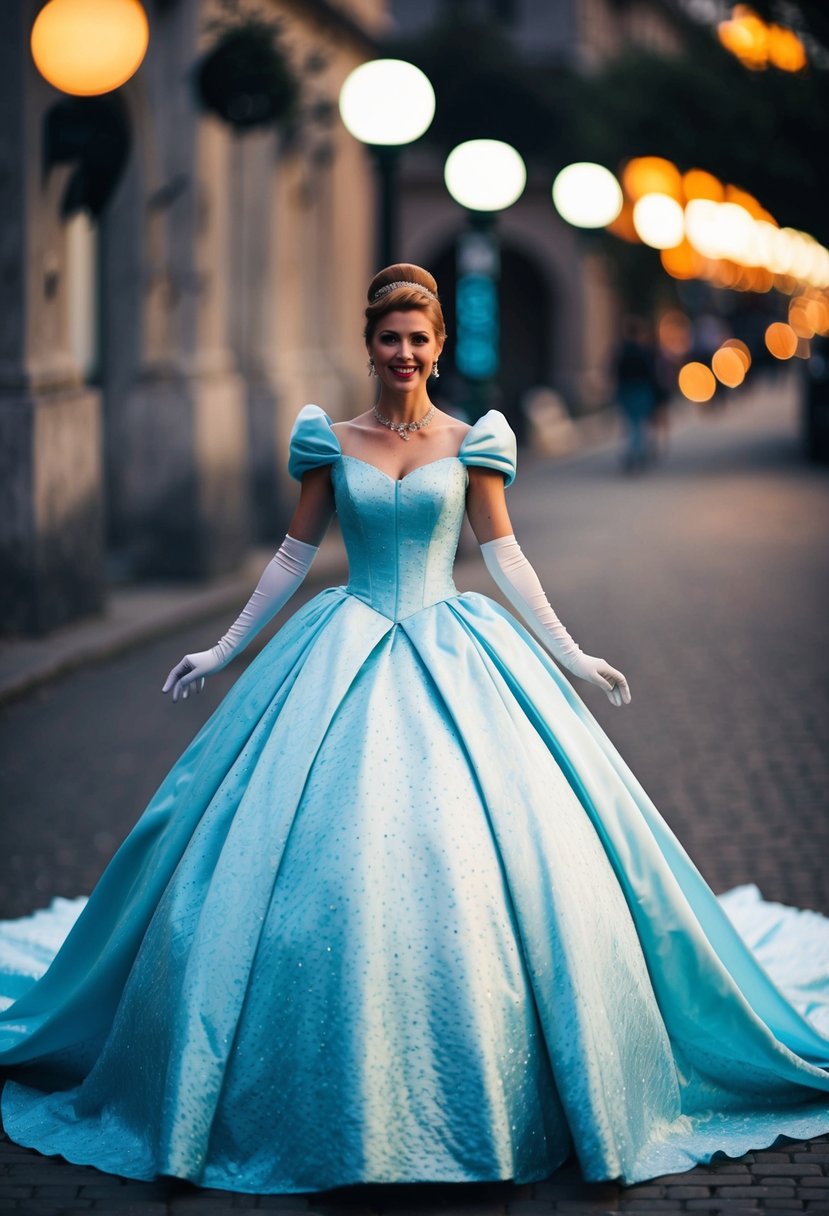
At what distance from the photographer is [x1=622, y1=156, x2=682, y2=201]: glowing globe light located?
26719 mm

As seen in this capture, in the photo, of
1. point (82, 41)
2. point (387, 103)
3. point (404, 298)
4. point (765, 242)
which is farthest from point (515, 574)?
point (765, 242)

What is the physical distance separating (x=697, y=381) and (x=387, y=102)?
1196 inches

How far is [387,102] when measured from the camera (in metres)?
12.2

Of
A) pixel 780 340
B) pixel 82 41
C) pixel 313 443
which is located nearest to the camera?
pixel 313 443

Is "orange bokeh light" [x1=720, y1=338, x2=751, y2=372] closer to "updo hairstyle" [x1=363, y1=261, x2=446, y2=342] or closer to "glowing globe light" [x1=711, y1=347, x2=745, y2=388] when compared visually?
"glowing globe light" [x1=711, y1=347, x2=745, y2=388]

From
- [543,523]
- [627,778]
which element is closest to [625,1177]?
[627,778]

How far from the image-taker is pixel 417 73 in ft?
40.0

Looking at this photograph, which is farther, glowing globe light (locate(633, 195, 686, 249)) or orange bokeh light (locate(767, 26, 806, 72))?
glowing globe light (locate(633, 195, 686, 249))

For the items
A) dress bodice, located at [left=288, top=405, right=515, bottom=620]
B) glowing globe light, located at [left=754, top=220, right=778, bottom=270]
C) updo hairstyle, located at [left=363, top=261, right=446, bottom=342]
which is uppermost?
glowing globe light, located at [left=754, top=220, right=778, bottom=270]

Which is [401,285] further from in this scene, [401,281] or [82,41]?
[82,41]

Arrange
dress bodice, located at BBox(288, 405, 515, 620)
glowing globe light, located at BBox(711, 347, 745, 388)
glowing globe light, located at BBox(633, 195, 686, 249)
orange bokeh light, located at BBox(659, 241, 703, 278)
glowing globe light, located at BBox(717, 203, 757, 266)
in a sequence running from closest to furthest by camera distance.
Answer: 1. dress bodice, located at BBox(288, 405, 515, 620)
2. glowing globe light, located at BBox(633, 195, 686, 249)
3. glowing globe light, located at BBox(717, 203, 757, 266)
4. glowing globe light, located at BBox(711, 347, 745, 388)
5. orange bokeh light, located at BBox(659, 241, 703, 278)

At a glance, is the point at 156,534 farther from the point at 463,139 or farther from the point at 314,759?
the point at 314,759

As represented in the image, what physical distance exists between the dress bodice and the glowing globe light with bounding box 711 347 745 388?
120ft

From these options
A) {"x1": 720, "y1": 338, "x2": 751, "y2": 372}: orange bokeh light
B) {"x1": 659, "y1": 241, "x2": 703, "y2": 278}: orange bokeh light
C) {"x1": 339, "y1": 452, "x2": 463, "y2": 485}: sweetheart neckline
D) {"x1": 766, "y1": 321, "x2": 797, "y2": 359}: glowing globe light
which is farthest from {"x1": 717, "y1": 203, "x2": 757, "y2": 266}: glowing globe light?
{"x1": 339, "y1": 452, "x2": 463, "y2": 485}: sweetheart neckline
